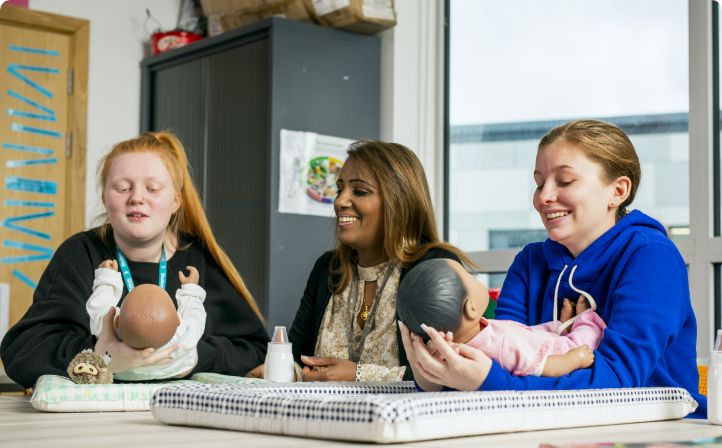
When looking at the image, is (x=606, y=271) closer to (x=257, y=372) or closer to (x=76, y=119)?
(x=257, y=372)

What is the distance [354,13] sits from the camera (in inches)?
146

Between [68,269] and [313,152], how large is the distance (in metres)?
1.86

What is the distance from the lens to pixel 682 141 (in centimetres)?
321

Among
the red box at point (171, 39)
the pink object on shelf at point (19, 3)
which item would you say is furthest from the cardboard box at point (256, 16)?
the pink object on shelf at point (19, 3)

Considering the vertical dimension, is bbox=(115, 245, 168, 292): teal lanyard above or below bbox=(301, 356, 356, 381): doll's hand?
above

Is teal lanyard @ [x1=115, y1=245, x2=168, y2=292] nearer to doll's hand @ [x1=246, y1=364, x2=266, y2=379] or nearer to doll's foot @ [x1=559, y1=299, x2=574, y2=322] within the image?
doll's hand @ [x1=246, y1=364, x2=266, y2=379]

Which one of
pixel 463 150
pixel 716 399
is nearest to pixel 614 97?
pixel 463 150

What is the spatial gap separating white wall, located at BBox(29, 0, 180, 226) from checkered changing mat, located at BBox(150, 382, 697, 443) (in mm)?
3232

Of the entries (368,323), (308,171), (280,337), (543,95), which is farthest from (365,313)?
(543,95)

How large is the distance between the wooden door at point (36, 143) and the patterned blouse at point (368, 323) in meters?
2.17

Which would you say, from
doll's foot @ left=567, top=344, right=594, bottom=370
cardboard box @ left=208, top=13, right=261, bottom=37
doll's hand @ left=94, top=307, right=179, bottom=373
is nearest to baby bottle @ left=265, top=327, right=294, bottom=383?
doll's hand @ left=94, top=307, right=179, bottom=373

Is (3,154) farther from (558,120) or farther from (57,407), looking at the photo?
(57,407)

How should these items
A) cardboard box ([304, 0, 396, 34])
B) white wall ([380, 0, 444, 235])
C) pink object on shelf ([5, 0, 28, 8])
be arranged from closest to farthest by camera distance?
1. cardboard box ([304, 0, 396, 34])
2. white wall ([380, 0, 444, 235])
3. pink object on shelf ([5, 0, 28, 8])

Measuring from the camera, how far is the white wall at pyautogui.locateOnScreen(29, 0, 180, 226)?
4.37 metres
